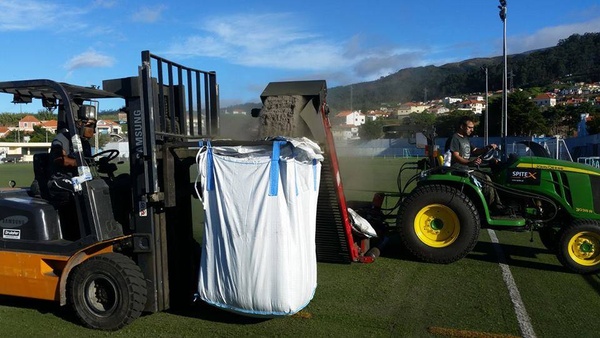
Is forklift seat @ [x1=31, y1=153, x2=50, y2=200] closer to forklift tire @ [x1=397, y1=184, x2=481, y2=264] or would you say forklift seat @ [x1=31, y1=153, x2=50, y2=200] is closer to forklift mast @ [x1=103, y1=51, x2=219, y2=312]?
forklift mast @ [x1=103, y1=51, x2=219, y2=312]

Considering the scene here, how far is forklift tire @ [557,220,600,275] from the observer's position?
278 inches

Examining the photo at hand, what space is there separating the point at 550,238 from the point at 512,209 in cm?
89

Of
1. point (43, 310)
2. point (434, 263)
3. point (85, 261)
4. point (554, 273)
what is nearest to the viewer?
point (85, 261)

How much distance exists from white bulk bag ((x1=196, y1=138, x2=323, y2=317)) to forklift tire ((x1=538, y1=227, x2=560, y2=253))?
412 cm

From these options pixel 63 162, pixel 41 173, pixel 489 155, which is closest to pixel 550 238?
pixel 489 155

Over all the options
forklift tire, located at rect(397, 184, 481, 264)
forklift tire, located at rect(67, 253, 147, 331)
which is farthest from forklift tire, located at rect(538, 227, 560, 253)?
forklift tire, located at rect(67, 253, 147, 331)

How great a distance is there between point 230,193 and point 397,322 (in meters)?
2.11

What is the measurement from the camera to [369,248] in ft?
26.1

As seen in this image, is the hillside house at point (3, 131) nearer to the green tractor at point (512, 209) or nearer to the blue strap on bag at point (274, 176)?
the green tractor at point (512, 209)

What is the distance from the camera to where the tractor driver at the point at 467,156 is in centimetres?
787

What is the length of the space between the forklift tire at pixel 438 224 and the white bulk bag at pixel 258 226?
3.25 m

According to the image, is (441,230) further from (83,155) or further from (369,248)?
(83,155)

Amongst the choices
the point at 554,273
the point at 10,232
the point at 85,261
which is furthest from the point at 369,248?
the point at 10,232

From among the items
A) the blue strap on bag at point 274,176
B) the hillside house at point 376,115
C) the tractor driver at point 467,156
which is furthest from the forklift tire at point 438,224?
the hillside house at point 376,115
